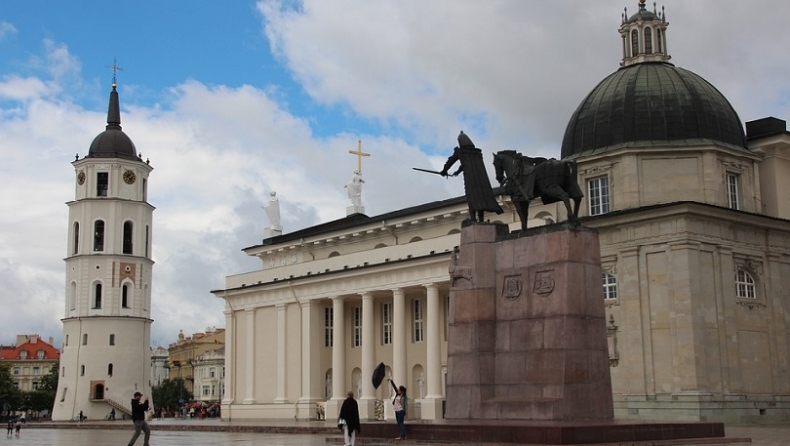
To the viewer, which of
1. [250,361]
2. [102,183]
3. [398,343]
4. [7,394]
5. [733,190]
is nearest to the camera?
[733,190]

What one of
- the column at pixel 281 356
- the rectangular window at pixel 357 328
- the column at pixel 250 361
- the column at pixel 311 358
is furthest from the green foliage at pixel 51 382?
the rectangular window at pixel 357 328

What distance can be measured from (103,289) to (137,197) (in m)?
9.30

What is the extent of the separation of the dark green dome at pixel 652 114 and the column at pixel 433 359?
10.7 m

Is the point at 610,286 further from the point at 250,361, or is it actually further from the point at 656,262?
the point at 250,361

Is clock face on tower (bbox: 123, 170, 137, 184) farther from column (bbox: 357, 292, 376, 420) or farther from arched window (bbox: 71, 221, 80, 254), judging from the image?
column (bbox: 357, 292, 376, 420)

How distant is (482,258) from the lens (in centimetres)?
2550

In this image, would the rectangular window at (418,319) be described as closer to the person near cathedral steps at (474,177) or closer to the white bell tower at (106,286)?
the person near cathedral steps at (474,177)

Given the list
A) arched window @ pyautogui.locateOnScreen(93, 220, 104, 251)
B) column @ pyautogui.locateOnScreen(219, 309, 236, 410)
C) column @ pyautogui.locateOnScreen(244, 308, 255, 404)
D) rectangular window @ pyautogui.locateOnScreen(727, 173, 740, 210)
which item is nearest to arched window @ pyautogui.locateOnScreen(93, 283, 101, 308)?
arched window @ pyautogui.locateOnScreen(93, 220, 104, 251)

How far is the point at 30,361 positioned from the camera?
17425 centimetres

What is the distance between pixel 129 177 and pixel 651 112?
186ft

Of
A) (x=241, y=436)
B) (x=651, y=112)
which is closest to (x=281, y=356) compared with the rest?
(x=241, y=436)

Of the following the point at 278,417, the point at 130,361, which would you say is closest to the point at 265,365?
the point at 278,417

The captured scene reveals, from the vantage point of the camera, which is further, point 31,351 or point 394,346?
point 31,351

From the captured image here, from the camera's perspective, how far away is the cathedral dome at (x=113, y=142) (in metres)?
95.7
